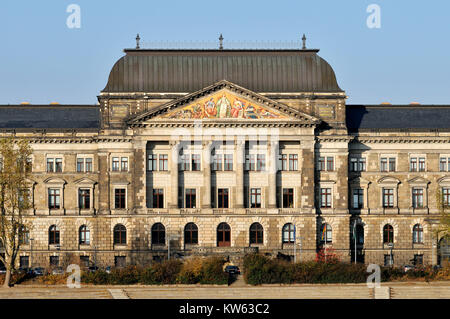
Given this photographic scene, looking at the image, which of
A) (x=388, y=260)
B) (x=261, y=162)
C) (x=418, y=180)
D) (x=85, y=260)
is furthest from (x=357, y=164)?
(x=85, y=260)

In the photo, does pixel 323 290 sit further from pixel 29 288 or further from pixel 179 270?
pixel 29 288

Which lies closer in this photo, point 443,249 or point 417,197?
point 443,249

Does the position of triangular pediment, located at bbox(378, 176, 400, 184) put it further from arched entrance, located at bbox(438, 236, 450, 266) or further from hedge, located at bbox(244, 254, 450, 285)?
hedge, located at bbox(244, 254, 450, 285)

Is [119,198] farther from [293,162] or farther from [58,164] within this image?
[293,162]

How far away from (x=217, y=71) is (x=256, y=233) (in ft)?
60.4

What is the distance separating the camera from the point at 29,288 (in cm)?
9781

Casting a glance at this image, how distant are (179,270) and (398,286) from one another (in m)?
19.6

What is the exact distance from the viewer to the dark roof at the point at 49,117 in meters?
127

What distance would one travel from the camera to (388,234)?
12625 cm

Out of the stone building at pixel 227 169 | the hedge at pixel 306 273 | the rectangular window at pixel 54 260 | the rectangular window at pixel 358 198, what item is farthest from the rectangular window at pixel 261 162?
the rectangular window at pixel 54 260

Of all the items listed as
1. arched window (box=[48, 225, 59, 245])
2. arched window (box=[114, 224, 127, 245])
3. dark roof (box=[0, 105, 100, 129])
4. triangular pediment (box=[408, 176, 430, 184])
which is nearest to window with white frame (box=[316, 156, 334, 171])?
triangular pediment (box=[408, 176, 430, 184])

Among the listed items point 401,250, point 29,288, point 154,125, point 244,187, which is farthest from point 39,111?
point 401,250

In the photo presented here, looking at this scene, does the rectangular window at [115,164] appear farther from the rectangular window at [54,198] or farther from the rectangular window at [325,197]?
the rectangular window at [325,197]

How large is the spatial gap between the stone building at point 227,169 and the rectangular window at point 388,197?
0.38ft
